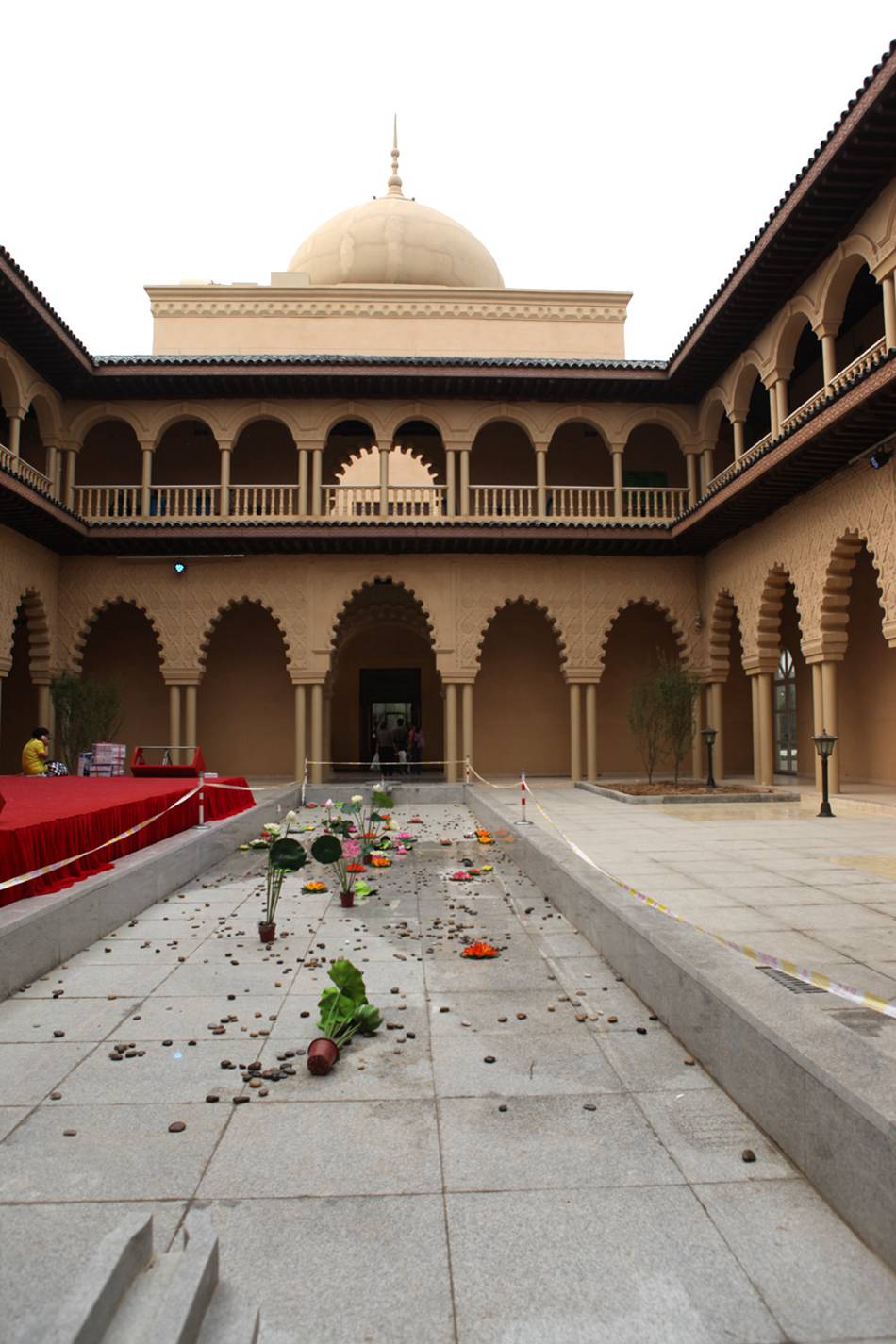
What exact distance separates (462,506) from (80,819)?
13.0 metres

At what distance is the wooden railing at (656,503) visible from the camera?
61.0 feet

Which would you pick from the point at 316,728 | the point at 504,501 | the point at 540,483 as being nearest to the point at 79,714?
the point at 316,728

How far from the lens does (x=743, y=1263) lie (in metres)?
2.24

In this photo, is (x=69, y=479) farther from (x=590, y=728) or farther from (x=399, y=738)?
(x=590, y=728)

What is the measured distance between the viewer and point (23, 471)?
642 inches

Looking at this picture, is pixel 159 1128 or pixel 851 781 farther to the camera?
pixel 851 781

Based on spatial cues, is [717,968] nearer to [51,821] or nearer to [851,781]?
[51,821]

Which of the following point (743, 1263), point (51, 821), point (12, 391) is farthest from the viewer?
point (12, 391)

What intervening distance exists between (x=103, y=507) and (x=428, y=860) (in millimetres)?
14896

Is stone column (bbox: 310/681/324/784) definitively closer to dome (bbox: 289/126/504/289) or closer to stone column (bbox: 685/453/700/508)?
stone column (bbox: 685/453/700/508)

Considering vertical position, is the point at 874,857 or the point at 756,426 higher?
the point at 756,426

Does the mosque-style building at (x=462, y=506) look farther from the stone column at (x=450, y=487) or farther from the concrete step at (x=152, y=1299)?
the concrete step at (x=152, y=1299)

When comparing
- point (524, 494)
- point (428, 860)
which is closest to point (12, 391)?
point (524, 494)

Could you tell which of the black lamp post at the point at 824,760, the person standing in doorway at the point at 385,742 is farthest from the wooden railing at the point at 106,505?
the black lamp post at the point at 824,760
